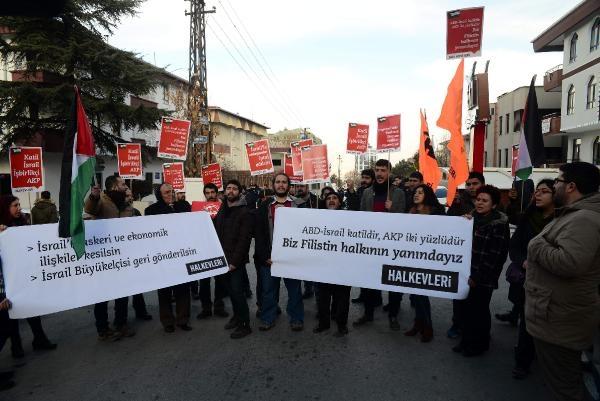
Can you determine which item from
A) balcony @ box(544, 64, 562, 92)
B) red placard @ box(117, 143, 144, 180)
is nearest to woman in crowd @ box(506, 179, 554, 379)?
red placard @ box(117, 143, 144, 180)

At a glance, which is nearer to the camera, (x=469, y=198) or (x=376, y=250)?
(x=376, y=250)

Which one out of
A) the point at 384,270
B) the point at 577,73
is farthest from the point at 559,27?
the point at 384,270

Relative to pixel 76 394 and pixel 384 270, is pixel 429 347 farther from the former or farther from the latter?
pixel 76 394

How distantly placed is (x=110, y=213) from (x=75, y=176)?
58.1 inches

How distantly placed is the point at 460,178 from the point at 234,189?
3800mm

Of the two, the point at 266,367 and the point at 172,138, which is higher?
the point at 172,138

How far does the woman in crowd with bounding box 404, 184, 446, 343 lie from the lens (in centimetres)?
500

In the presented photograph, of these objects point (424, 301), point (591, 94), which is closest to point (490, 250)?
point (424, 301)

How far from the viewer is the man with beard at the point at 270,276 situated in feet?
17.9

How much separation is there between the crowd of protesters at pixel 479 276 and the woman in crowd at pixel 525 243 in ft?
0.04

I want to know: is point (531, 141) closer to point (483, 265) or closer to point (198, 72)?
point (483, 265)

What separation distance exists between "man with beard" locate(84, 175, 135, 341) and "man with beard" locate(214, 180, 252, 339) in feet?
4.48

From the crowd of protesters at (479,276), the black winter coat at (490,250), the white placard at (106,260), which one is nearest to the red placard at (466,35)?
the crowd of protesters at (479,276)

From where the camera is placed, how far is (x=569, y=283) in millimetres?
2736
